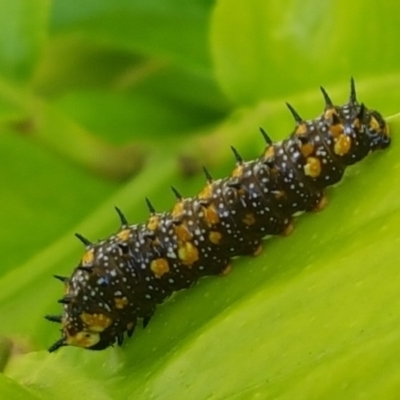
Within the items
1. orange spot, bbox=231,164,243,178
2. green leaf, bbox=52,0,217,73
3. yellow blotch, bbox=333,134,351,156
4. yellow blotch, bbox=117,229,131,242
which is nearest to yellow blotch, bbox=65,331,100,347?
yellow blotch, bbox=117,229,131,242

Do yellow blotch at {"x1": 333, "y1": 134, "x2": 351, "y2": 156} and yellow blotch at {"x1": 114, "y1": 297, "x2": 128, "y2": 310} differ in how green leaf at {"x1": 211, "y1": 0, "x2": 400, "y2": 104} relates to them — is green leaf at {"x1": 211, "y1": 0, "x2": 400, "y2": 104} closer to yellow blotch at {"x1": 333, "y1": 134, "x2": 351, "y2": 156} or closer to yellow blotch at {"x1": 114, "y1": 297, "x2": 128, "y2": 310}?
yellow blotch at {"x1": 333, "y1": 134, "x2": 351, "y2": 156}

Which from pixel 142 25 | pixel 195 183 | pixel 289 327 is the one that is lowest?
pixel 289 327

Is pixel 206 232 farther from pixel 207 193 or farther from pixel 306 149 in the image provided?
pixel 306 149

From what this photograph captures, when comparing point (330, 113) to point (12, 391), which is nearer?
point (12, 391)

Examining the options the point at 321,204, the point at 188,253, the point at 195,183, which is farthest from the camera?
the point at 195,183

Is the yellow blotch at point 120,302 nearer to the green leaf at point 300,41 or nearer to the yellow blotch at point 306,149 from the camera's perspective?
the yellow blotch at point 306,149

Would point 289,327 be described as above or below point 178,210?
below

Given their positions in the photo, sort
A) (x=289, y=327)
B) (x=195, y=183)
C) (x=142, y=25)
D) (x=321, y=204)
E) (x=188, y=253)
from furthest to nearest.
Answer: (x=142, y=25) → (x=195, y=183) → (x=188, y=253) → (x=321, y=204) → (x=289, y=327)

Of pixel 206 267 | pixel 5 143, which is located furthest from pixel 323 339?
pixel 5 143

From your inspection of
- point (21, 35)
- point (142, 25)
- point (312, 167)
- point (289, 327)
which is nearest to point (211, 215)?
point (312, 167)
